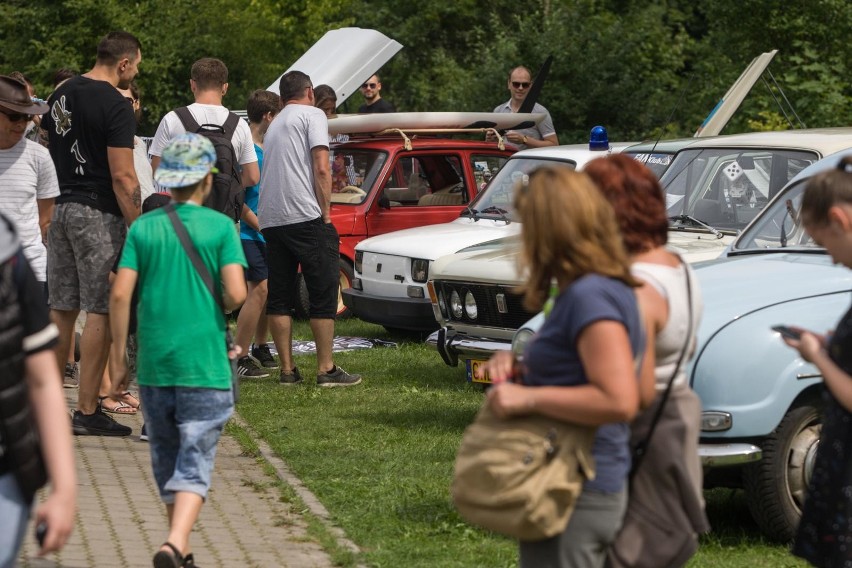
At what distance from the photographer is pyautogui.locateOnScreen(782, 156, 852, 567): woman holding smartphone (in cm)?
384

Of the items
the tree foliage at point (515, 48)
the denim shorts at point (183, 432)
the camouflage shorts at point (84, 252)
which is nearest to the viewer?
the denim shorts at point (183, 432)

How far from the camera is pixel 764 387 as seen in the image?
5.72 metres

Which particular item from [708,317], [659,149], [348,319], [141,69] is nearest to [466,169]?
[348,319]

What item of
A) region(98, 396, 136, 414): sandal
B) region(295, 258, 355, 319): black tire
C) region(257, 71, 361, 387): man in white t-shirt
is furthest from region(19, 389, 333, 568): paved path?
region(295, 258, 355, 319): black tire

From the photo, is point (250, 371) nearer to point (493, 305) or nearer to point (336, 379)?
point (336, 379)

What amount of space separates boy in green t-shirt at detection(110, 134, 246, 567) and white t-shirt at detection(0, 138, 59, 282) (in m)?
2.57

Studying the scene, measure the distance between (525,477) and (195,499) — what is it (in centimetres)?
221

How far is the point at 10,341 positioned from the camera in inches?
124

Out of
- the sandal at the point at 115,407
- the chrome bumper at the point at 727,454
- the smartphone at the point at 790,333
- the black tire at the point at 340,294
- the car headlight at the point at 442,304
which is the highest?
the smartphone at the point at 790,333

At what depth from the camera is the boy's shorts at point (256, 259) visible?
10727mm

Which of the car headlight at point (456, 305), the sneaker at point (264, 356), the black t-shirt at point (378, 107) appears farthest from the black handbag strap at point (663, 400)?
the black t-shirt at point (378, 107)

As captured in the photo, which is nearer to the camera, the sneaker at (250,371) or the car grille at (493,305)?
the car grille at (493,305)

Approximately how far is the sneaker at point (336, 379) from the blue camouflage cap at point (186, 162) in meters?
5.02

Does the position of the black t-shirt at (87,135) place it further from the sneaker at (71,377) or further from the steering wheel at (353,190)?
the steering wheel at (353,190)
